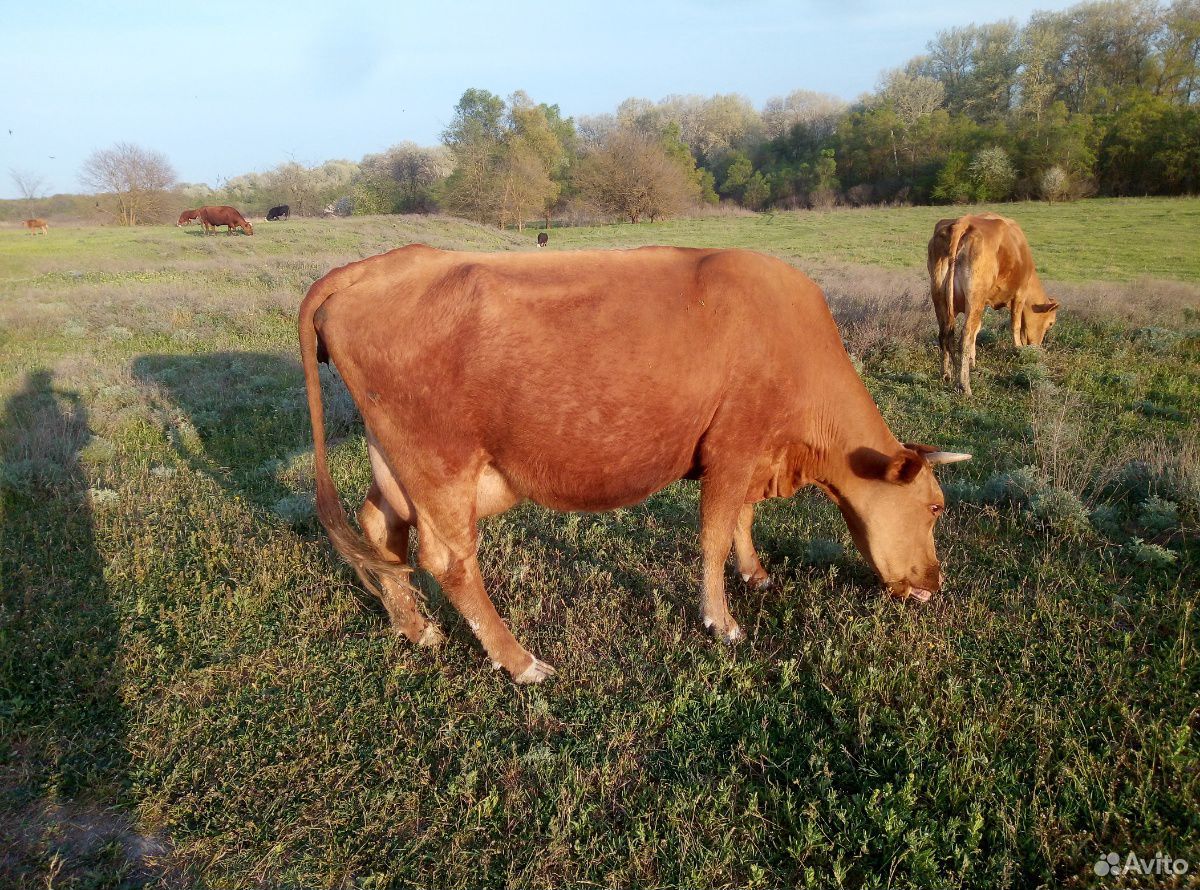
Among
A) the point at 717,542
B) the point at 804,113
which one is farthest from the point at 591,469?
the point at 804,113

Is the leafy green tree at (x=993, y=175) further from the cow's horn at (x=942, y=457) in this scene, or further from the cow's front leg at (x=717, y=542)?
the cow's front leg at (x=717, y=542)

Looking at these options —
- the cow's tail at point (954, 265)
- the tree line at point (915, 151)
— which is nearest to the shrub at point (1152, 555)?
the cow's tail at point (954, 265)

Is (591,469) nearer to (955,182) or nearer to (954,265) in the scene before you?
(954,265)

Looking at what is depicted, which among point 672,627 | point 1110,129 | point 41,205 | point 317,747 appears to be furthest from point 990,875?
point 41,205

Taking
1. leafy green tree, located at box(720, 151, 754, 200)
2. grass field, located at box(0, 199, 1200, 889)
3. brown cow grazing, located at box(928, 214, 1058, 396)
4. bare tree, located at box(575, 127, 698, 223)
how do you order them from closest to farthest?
grass field, located at box(0, 199, 1200, 889) → brown cow grazing, located at box(928, 214, 1058, 396) → bare tree, located at box(575, 127, 698, 223) → leafy green tree, located at box(720, 151, 754, 200)

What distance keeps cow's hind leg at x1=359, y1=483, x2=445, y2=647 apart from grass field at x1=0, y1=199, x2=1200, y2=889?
0.12m

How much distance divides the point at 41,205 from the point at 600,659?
4145 inches

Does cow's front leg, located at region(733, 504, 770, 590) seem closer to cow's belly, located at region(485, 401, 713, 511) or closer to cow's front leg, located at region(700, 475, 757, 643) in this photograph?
cow's front leg, located at region(700, 475, 757, 643)

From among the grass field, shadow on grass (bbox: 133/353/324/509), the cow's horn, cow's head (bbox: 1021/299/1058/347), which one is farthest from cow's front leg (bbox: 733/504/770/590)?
cow's head (bbox: 1021/299/1058/347)

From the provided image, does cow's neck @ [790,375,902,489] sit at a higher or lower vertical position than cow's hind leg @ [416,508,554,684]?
higher

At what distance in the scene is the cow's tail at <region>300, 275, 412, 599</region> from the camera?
12.4 ft

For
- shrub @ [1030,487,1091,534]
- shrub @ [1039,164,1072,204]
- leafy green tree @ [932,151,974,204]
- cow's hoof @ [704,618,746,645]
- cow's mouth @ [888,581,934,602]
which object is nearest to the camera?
cow's hoof @ [704,618,746,645]

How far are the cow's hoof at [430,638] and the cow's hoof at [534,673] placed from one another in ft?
2.10

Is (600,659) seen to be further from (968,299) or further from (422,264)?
(968,299)
